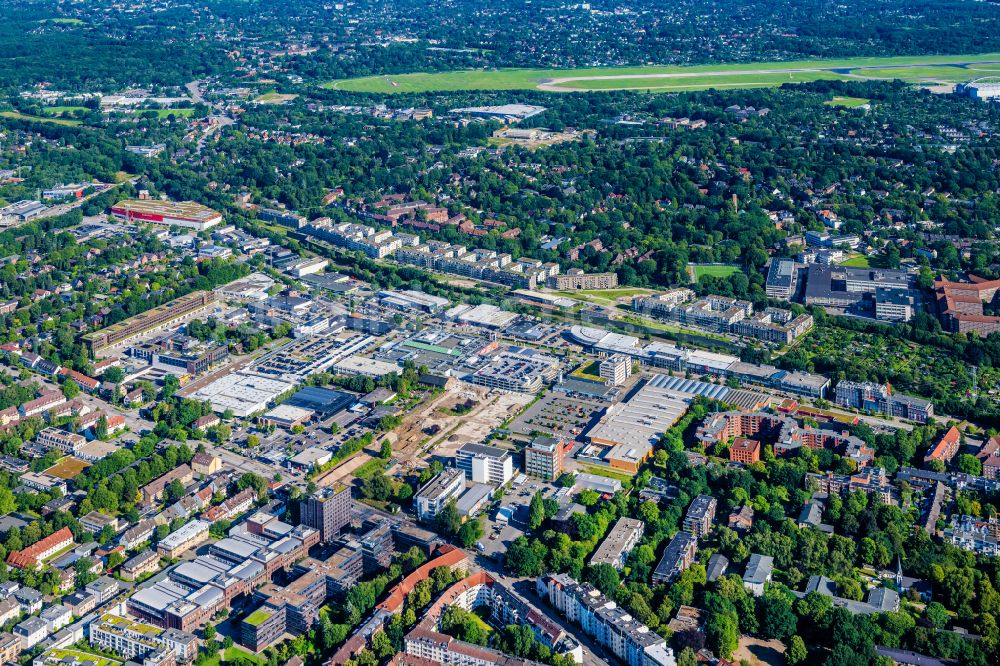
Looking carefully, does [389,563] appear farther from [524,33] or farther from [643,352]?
[524,33]

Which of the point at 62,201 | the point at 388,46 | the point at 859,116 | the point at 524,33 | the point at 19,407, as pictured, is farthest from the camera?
the point at 524,33

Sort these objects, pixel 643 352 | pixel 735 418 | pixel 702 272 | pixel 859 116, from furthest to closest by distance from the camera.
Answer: pixel 859 116 → pixel 702 272 → pixel 643 352 → pixel 735 418

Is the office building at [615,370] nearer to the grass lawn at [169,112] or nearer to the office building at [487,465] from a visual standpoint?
the office building at [487,465]

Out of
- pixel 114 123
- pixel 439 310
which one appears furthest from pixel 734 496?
pixel 114 123

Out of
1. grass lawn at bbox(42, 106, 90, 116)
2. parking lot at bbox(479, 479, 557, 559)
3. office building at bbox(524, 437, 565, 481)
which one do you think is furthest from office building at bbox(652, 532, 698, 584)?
grass lawn at bbox(42, 106, 90, 116)

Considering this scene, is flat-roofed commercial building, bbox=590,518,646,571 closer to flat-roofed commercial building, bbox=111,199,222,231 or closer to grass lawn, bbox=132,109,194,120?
flat-roofed commercial building, bbox=111,199,222,231

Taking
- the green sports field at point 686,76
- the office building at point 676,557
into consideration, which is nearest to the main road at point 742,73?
the green sports field at point 686,76

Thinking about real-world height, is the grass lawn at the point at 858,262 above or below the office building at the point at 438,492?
below

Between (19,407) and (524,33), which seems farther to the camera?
(524,33)
